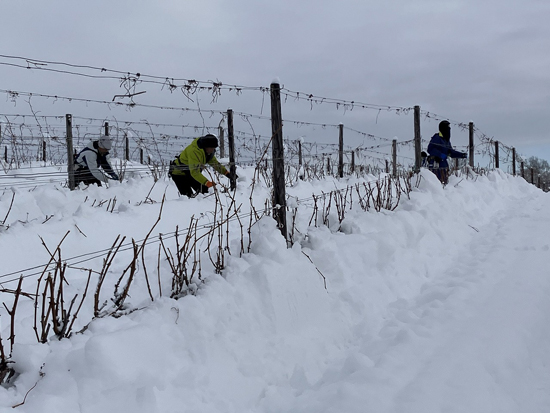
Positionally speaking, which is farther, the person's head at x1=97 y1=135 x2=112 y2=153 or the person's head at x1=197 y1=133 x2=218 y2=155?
the person's head at x1=97 y1=135 x2=112 y2=153

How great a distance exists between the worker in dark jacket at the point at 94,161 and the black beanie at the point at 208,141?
6.14ft

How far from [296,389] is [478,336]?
1.22 m

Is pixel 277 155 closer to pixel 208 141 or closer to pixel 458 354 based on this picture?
pixel 458 354

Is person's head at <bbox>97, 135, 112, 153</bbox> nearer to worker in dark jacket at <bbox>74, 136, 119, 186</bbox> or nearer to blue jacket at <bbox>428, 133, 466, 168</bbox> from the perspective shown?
worker in dark jacket at <bbox>74, 136, 119, 186</bbox>

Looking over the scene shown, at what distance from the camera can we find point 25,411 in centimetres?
154

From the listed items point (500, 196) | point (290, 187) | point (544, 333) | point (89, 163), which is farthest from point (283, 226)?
point (500, 196)

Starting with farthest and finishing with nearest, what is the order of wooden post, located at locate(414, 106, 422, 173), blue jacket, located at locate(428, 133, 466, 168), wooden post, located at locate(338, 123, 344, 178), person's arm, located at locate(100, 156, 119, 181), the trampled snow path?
wooden post, located at locate(338, 123, 344, 178) < wooden post, located at locate(414, 106, 422, 173) < blue jacket, located at locate(428, 133, 466, 168) < person's arm, located at locate(100, 156, 119, 181) < the trampled snow path

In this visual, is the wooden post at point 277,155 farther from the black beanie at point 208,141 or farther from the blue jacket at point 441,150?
the blue jacket at point 441,150

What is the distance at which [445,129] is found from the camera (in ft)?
30.3

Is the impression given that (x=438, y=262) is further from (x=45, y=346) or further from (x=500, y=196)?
(x=500, y=196)

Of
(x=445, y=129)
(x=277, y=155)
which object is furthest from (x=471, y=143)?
(x=277, y=155)

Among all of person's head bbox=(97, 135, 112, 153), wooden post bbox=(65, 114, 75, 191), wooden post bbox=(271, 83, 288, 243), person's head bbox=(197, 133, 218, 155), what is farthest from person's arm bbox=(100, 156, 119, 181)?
wooden post bbox=(271, 83, 288, 243)

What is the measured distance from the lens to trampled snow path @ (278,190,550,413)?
6.47 ft

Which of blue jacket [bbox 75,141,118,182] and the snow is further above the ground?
blue jacket [bbox 75,141,118,182]
